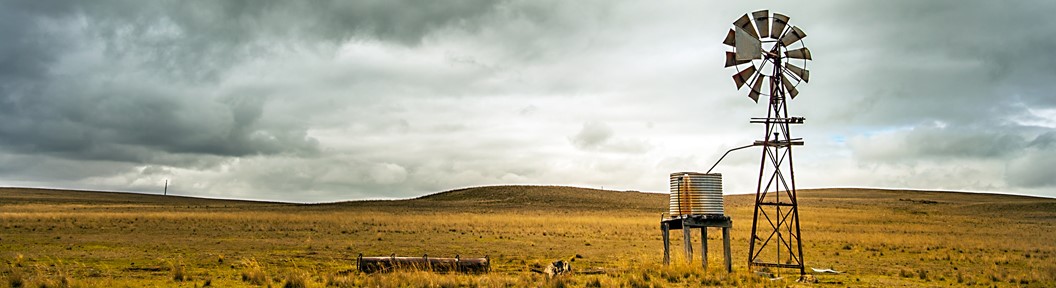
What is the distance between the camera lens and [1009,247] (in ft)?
103

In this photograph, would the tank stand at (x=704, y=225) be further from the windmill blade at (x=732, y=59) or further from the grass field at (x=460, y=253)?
the windmill blade at (x=732, y=59)

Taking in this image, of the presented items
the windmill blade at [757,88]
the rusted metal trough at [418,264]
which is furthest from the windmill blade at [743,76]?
the rusted metal trough at [418,264]

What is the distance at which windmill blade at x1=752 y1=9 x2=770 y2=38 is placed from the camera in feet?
55.0

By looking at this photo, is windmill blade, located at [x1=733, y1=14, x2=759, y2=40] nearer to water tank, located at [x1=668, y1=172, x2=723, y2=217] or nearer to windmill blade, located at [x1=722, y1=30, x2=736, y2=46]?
windmill blade, located at [x1=722, y1=30, x2=736, y2=46]

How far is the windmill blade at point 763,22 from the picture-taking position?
16.8 m

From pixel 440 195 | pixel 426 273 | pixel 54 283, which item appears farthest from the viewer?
pixel 440 195

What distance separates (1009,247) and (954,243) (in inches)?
107

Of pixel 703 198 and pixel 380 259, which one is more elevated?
pixel 703 198

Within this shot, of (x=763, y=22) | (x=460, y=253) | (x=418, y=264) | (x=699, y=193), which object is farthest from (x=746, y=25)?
(x=460, y=253)

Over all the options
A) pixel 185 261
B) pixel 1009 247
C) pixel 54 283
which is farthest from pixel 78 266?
pixel 1009 247

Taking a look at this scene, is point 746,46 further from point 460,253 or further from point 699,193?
point 460,253

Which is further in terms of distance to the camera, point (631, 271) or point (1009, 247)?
point (1009, 247)

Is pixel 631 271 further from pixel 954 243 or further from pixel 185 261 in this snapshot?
pixel 954 243

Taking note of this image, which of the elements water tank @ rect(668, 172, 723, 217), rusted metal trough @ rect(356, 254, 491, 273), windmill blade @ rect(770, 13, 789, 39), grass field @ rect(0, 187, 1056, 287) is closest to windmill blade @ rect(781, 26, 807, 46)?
windmill blade @ rect(770, 13, 789, 39)
